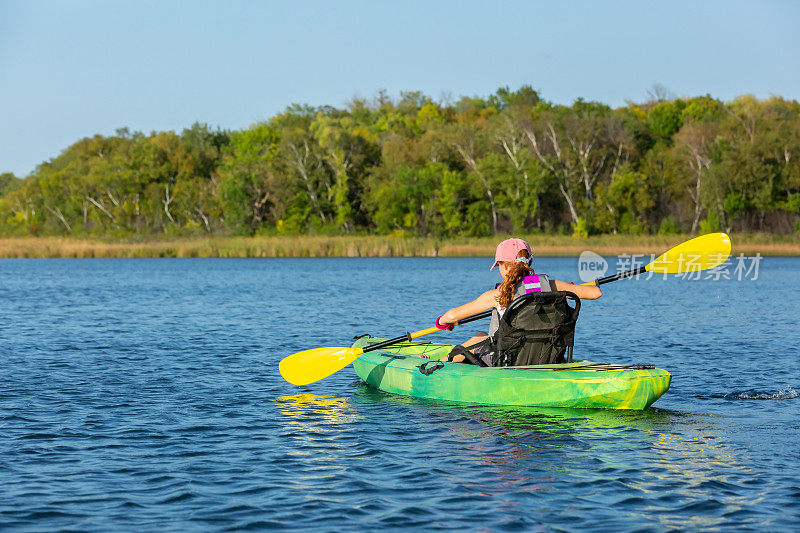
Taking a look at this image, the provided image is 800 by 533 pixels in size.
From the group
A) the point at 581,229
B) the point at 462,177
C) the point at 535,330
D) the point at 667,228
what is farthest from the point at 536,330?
the point at 462,177

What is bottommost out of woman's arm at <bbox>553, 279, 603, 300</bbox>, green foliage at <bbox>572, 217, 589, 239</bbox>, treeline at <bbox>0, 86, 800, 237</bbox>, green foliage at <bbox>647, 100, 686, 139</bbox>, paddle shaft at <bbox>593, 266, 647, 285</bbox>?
woman's arm at <bbox>553, 279, 603, 300</bbox>

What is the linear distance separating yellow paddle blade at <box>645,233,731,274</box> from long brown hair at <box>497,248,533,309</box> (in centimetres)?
238

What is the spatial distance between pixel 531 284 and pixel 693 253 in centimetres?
304

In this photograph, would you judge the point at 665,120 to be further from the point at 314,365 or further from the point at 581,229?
the point at 314,365

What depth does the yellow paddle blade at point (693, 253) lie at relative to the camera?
408 inches

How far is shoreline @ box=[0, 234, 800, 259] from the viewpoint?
47.2m

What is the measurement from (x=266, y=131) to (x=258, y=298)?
51.4 m

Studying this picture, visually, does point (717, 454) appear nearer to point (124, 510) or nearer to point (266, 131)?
point (124, 510)

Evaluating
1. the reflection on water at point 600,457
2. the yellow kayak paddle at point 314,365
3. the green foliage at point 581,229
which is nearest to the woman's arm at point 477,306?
the reflection on water at point 600,457

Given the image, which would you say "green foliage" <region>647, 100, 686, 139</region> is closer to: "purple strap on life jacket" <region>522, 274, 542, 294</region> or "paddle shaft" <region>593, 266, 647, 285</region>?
"paddle shaft" <region>593, 266, 647, 285</region>

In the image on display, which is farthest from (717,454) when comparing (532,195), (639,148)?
(639,148)

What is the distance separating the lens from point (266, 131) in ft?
245

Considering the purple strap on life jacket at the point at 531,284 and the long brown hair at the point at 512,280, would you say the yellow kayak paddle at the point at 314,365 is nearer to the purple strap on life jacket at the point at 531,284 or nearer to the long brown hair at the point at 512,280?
the long brown hair at the point at 512,280

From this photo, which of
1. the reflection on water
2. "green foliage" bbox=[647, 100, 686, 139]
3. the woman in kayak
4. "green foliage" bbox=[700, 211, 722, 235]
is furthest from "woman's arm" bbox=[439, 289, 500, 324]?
"green foliage" bbox=[647, 100, 686, 139]
